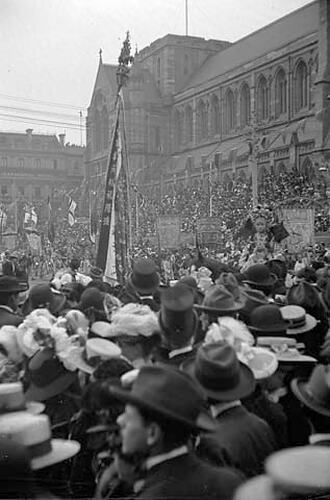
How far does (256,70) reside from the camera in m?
53.0

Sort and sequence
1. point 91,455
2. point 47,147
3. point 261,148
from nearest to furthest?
point 91,455, point 261,148, point 47,147

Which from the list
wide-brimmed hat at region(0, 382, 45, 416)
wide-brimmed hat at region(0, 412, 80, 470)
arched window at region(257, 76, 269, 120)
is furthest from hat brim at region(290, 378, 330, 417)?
arched window at region(257, 76, 269, 120)

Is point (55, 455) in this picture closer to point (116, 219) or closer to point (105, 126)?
point (116, 219)

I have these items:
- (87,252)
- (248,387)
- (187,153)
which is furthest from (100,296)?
(187,153)

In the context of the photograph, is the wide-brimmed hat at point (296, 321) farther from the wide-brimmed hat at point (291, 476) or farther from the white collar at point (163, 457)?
the wide-brimmed hat at point (291, 476)

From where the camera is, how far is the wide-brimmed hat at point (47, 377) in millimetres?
4215

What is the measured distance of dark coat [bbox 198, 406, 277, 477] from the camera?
3.25 metres

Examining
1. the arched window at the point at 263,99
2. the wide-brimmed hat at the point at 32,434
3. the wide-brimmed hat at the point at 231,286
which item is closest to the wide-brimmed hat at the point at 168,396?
the wide-brimmed hat at the point at 32,434

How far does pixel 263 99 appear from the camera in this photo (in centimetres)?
5259

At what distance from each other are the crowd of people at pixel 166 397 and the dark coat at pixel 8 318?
2cm

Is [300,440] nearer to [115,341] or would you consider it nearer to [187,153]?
[115,341]

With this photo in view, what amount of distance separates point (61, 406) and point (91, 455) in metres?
0.36

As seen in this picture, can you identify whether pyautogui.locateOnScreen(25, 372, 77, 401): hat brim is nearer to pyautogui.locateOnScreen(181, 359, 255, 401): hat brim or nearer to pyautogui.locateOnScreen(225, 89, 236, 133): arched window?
pyautogui.locateOnScreen(181, 359, 255, 401): hat brim

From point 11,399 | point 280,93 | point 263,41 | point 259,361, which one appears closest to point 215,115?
point 263,41
